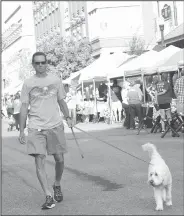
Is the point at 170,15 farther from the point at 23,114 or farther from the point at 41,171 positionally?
the point at 41,171

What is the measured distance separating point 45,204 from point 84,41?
4330cm

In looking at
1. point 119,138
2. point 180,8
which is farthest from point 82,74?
point 119,138

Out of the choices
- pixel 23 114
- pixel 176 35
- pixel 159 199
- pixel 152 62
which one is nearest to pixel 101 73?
pixel 152 62

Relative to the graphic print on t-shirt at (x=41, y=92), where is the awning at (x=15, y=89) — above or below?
above

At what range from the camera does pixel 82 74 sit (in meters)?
31.3

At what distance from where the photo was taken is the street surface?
727 centimetres

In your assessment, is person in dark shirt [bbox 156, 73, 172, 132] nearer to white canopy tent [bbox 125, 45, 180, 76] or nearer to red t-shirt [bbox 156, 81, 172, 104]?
red t-shirt [bbox 156, 81, 172, 104]

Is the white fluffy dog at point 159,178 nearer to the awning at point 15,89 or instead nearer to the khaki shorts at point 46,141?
the khaki shorts at point 46,141

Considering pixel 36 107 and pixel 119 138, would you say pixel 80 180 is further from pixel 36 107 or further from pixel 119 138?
pixel 119 138

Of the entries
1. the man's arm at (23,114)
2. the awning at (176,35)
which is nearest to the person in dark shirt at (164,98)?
the man's arm at (23,114)

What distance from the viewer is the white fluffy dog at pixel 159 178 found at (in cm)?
664

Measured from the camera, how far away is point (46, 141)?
25.0 ft

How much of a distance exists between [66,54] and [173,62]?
29999 millimetres

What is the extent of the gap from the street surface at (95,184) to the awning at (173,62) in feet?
19.0
